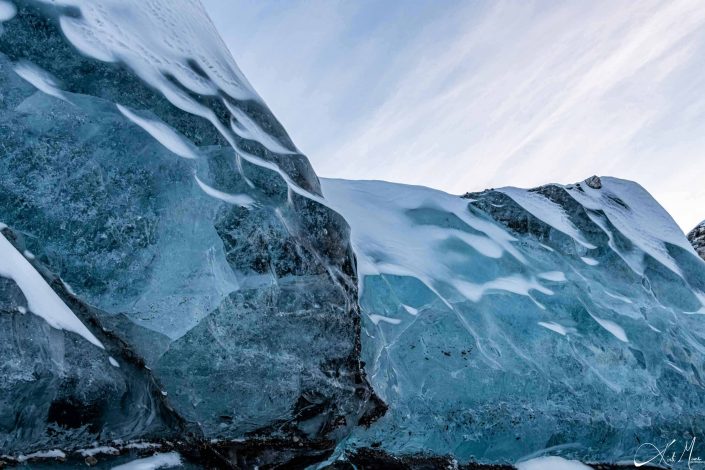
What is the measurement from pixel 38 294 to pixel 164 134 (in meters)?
1.26

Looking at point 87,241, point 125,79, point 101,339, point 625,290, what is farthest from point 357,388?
point 625,290

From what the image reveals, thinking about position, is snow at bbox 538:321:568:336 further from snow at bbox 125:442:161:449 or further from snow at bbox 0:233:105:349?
snow at bbox 0:233:105:349

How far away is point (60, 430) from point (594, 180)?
280 inches

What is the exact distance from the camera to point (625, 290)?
5.98 metres

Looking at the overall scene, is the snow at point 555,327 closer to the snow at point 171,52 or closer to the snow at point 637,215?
the snow at point 637,215

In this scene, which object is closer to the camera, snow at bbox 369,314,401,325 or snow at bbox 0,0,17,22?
snow at bbox 0,0,17,22

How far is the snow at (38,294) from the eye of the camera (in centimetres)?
268

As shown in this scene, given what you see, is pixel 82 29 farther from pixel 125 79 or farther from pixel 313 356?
pixel 313 356

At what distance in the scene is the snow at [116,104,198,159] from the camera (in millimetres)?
3432

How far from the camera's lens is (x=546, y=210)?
6.66 m

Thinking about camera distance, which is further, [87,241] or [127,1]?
[127,1]

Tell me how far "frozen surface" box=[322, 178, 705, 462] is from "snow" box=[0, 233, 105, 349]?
81.3 inches
